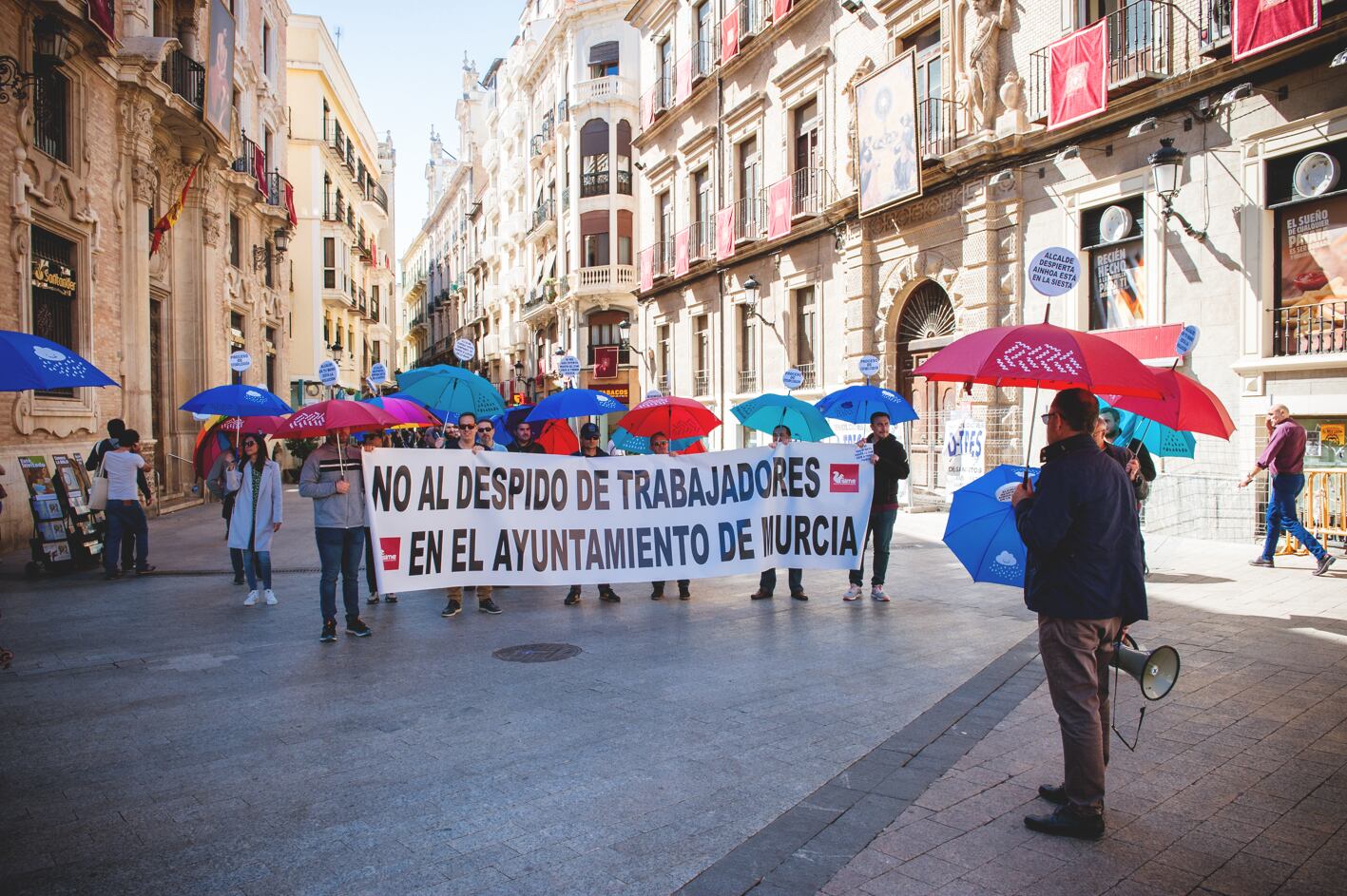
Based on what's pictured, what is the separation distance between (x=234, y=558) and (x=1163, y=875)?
992cm

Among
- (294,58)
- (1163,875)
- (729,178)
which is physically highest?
(294,58)

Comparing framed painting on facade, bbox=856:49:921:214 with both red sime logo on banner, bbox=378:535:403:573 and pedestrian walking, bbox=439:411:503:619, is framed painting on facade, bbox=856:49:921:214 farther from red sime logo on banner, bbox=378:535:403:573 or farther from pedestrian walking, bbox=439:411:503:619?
red sime logo on banner, bbox=378:535:403:573

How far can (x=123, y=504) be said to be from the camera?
11.8 meters

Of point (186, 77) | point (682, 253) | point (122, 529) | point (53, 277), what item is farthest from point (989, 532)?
point (682, 253)

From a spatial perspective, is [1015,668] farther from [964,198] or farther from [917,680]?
[964,198]

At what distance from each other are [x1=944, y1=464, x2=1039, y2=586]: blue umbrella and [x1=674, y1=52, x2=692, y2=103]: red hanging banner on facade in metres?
25.1

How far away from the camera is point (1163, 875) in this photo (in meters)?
3.63

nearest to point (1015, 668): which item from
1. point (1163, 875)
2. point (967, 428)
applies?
point (1163, 875)

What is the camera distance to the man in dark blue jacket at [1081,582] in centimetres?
399

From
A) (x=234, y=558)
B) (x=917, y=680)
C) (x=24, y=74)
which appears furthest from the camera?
(x=24, y=74)

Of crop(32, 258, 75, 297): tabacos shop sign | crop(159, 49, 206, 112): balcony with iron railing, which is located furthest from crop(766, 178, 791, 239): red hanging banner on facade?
crop(32, 258, 75, 297): tabacos shop sign

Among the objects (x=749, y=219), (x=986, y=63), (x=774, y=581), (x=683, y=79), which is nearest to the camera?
(x=774, y=581)

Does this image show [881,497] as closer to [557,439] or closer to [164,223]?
[557,439]

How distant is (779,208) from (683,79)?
26.1 ft
